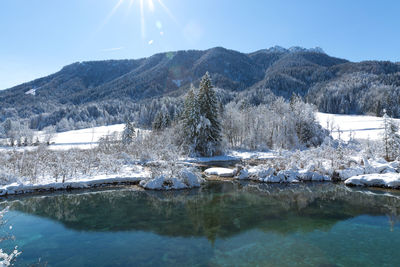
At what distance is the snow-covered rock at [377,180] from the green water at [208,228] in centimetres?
188

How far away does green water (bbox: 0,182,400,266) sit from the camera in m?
10.4

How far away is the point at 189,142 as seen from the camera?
4188 cm

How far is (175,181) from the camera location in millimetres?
22719

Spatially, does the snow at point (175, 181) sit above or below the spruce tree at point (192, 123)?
below

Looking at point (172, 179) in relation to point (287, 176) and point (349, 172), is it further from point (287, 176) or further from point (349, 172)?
point (349, 172)

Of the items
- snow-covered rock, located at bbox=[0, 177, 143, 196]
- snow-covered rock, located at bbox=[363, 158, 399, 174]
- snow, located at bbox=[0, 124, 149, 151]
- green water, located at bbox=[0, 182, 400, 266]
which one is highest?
snow, located at bbox=[0, 124, 149, 151]

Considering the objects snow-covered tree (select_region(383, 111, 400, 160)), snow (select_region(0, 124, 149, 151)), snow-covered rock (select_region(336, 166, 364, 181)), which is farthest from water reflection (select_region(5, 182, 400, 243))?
snow (select_region(0, 124, 149, 151))

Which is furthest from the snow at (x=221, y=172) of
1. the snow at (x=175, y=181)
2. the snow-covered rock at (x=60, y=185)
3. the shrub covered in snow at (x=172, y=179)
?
the snow-covered rock at (x=60, y=185)

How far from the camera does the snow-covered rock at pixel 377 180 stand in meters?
22.0

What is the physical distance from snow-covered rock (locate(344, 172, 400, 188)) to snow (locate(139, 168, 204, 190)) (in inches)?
583

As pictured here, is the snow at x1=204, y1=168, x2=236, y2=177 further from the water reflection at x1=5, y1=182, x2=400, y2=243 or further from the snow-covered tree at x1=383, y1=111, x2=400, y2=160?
the snow-covered tree at x1=383, y1=111, x2=400, y2=160

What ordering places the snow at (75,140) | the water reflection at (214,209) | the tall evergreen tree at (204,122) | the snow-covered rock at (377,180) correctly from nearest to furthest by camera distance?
1. the water reflection at (214,209)
2. the snow-covered rock at (377,180)
3. the tall evergreen tree at (204,122)
4. the snow at (75,140)

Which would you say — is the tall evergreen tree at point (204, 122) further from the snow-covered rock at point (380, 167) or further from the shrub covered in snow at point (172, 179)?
the snow-covered rock at point (380, 167)

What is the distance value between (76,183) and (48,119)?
120 meters
